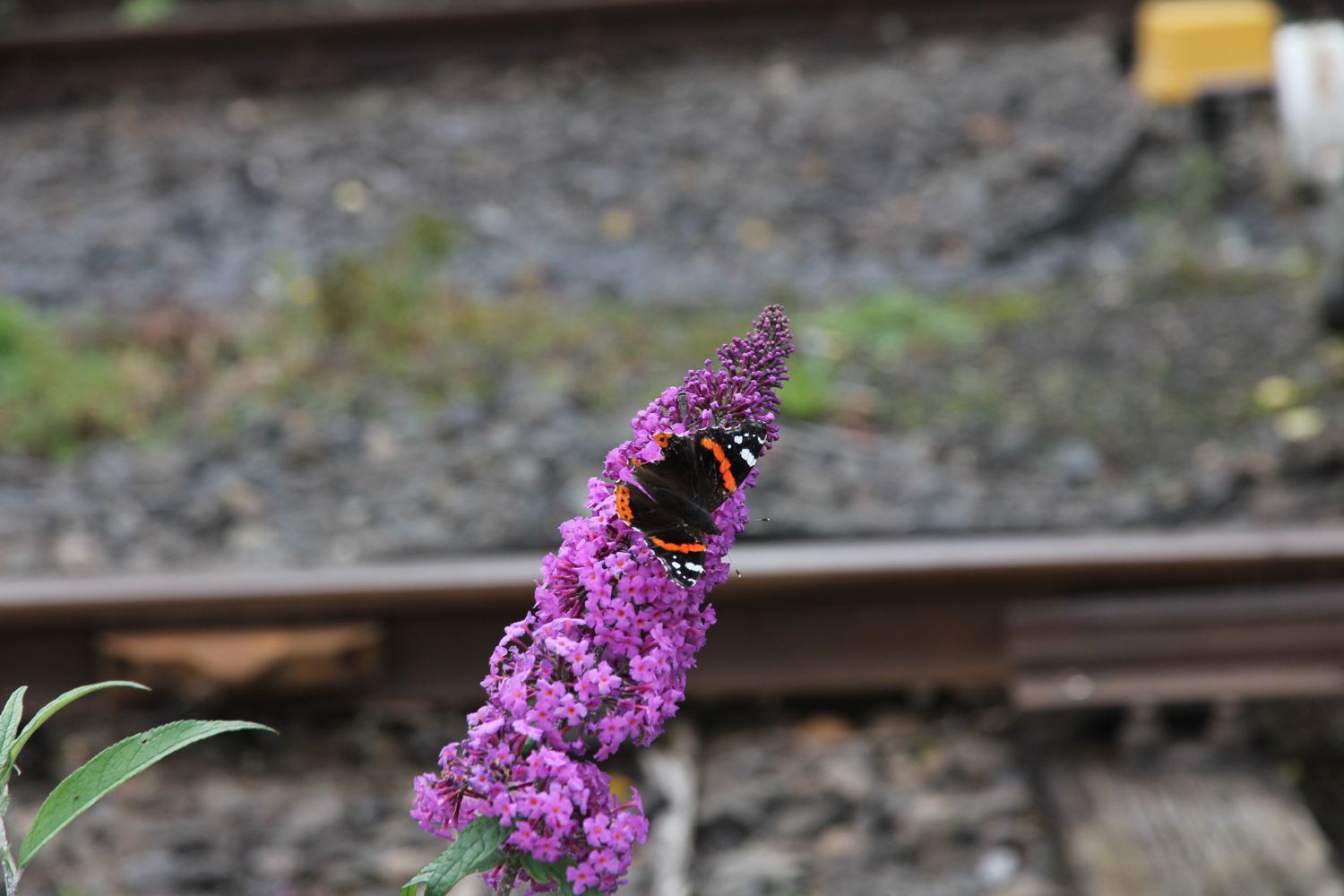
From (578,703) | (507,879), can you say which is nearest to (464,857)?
(507,879)

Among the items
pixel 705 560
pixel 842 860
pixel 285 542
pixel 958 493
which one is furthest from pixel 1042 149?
pixel 705 560

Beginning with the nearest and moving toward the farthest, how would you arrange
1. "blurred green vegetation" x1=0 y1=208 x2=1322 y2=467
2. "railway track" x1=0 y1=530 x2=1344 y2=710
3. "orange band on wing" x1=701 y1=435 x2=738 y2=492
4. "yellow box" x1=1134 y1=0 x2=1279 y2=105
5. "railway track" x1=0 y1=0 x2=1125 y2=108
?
"orange band on wing" x1=701 y1=435 x2=738 y2=492
"railway track" x1=0 y1=530 x2=1344 y2=710
"blurred green vegetation" x1=0 y1=208 x2=1322 y2=467
"yellow box" x1=1134 y1=0 x2=1279 y2=105
"railway track" x1=0 y1=0 x2=1125 y2=108

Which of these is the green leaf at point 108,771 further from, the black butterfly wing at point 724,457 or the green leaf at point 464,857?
the black butterfly wing at point 724,457

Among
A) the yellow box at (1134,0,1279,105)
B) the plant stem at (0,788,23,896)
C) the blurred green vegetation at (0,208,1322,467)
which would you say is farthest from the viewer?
the yellow box at (1134,0,1279,105)

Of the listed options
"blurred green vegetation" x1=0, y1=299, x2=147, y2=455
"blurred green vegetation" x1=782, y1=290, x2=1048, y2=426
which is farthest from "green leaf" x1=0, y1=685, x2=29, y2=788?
"blurred green vegetation" x1=0, y1=299, x2=147, y2=455

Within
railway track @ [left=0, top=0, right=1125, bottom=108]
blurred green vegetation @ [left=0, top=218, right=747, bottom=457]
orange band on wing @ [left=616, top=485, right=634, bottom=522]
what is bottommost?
blurred green vegetation @ [left=0, top=218, right=747, bottom=457]

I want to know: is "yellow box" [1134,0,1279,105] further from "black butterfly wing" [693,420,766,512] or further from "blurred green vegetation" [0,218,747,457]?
"black butterfly wing" [693,420,766,512]

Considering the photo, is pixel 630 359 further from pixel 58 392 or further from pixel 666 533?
pixel 666 533
